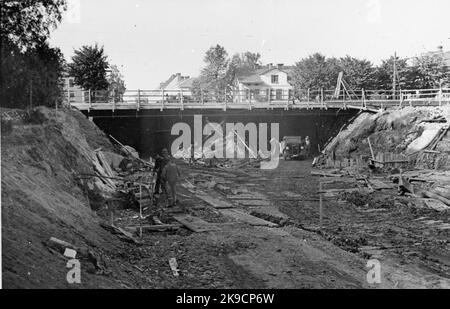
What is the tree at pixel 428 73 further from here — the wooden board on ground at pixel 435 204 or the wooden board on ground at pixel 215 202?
the wooden board on ground at pixel 215 202

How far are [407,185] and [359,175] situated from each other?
5.03m

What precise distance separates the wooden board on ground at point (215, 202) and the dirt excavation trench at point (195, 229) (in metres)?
0.05

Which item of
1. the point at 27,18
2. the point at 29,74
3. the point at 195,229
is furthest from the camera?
the point at 29,74

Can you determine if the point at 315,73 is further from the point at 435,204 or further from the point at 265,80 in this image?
the point at 435,204

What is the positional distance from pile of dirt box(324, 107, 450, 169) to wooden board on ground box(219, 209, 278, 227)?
13016mm

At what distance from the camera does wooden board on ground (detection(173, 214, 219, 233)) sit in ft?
39.2

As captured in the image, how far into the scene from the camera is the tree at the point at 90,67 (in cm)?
2109

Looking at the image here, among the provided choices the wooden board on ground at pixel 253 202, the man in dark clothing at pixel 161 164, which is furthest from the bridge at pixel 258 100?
the man in dark clothing at pixel 161 164

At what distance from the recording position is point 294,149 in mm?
34156

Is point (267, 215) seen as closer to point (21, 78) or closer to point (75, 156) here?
point (75, 156)

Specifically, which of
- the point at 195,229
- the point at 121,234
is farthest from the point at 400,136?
the point at 121,234

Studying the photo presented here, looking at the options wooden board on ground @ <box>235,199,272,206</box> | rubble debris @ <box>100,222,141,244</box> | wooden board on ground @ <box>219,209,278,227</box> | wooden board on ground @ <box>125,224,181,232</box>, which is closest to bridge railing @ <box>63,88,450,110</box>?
wooden board on ground @ <box>235,199,272,206</box>

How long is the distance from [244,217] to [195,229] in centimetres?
259
